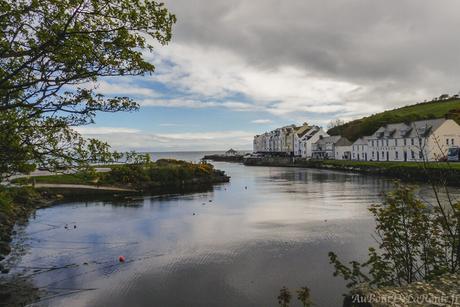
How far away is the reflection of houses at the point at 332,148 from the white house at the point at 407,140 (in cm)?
1322

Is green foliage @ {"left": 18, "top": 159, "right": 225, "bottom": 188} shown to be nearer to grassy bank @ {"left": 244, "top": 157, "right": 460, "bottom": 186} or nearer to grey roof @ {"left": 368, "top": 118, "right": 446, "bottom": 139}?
grassy bank @ {"left": 244, "top": 157, "right": 460, "bottom": 186}

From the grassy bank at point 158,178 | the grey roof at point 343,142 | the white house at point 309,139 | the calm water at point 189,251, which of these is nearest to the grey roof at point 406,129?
the grey roof at point 343,142

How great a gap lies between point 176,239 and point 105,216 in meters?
10.2

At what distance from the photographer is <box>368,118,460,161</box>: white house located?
73.0 metres

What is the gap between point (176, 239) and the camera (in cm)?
2181

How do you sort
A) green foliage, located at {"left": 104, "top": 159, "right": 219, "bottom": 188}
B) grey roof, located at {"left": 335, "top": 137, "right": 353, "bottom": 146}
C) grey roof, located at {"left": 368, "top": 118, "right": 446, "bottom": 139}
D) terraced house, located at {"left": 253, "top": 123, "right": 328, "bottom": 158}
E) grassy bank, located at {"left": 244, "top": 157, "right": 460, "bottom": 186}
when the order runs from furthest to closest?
terraced house, located at {"left": 253, "top": 123, "right": 328, "bottom": 158} → grey roof, located at {"left": 335, "top": 137, "right": 353, "bottom": 146} → grey roof, located at {"left": 368, "top": 118, "right": 446, "bottom": 139} → green foliage, located at {"left": 104, "top": 159, "right": 219, "bottom": 188} → grassy bank, located at {"left": 244, "top": 157, "right": 460, "bottom": 186}

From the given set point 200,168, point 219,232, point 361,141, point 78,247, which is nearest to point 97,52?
point 78,247

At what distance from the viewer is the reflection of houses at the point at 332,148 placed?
107 m

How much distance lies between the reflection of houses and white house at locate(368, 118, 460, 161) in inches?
521

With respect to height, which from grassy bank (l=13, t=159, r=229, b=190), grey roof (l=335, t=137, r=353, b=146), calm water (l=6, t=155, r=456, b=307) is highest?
grey roof (l=335, t=137, r=353, b=146)

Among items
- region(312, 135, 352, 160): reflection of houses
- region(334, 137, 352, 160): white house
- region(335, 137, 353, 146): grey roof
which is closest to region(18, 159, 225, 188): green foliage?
region(334, 137, 352, 160): white house

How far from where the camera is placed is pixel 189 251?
19.2 m

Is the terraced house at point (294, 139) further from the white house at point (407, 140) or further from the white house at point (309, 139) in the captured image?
the white house at point (407, 140)

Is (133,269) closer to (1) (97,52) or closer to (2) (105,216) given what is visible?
(1) (97,52)
